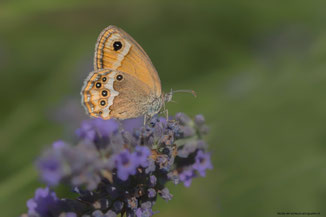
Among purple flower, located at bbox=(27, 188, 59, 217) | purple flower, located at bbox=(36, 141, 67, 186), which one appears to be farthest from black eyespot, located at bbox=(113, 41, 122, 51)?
purple flower, located at bbox=(36, 141, 67, 186)

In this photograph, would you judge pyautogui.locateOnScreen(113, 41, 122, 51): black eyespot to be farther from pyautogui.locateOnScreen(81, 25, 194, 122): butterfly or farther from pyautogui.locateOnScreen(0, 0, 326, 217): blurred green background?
pyautogui.locateOnScreen(0, 0, 326, 217): blurred green background

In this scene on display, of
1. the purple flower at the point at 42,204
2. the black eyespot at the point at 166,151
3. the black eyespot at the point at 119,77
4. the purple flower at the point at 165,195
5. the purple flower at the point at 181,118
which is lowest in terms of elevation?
the purple flower at the point at 42,204

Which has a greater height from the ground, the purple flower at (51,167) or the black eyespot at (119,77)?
the black eyespot at (119,77)

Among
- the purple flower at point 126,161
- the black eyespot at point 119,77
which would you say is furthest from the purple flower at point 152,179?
the black eyespot at point 119,77

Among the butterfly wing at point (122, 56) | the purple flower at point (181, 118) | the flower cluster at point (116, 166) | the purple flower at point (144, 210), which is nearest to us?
the flower cluster at point (116, 166)

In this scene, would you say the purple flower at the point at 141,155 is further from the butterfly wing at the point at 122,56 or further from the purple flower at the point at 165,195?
the butterfly wing at the point at 122,56

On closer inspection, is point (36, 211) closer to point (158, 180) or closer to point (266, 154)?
point (158, 180)
